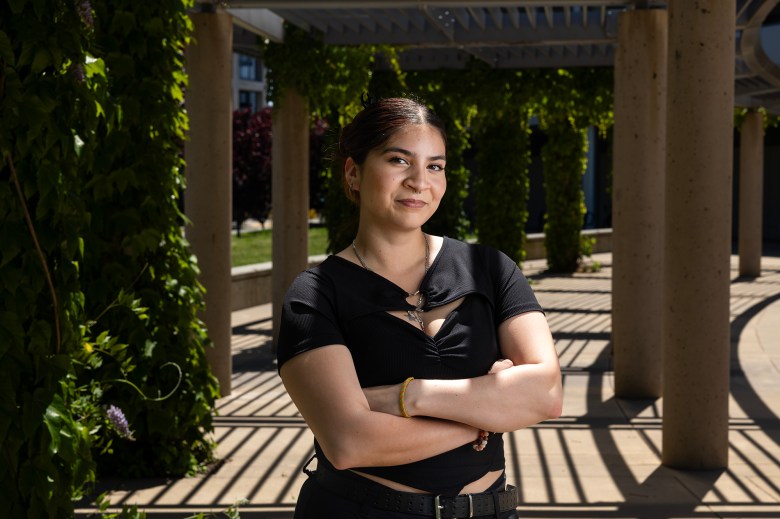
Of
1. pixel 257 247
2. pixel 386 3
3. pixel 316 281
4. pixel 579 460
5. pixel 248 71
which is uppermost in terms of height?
pixel 248 71

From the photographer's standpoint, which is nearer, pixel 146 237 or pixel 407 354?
pixel 407 354

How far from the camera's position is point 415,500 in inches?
78.4

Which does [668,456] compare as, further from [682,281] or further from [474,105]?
[474,105]

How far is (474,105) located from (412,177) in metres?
11.9

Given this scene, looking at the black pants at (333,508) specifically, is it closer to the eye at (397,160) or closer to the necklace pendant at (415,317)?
the necklace pendant at (415,317)

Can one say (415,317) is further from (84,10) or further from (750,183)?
(750,183)

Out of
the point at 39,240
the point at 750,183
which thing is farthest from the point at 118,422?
the point at 750,183

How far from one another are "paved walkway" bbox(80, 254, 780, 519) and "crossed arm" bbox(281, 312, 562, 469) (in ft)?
10.9

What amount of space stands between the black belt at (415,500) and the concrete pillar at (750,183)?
58.1 ft

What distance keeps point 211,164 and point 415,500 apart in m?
6.33

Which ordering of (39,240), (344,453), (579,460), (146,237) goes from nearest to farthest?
(344,453) < (39,240) < (146,237) < (579,460)

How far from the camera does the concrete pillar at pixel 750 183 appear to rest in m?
18.8

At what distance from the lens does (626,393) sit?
8516 mm

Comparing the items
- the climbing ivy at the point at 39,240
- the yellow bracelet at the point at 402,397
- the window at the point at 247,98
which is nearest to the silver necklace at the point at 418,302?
the yellow bracelet at the point at 402,397
